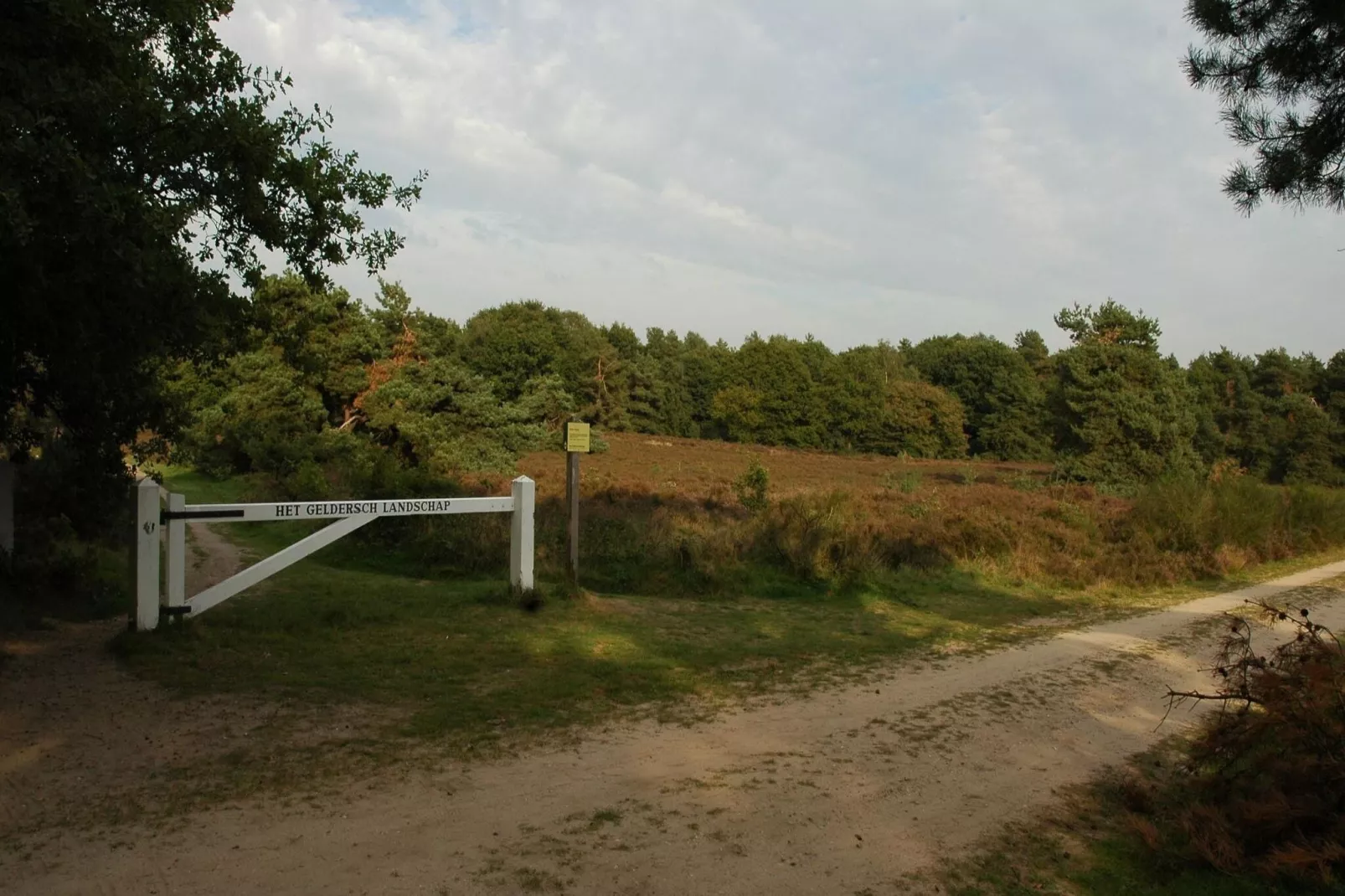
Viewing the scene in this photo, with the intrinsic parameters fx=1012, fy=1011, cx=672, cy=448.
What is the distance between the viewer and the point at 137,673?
7.76m

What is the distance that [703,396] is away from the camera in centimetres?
8650

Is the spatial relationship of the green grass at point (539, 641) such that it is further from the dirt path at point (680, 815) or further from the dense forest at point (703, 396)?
the dense forest at point (703, 396)

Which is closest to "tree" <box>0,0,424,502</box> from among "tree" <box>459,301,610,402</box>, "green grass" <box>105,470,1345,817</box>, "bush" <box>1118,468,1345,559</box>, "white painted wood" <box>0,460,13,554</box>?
"white painted wood" <box>0,460,13,554</box>

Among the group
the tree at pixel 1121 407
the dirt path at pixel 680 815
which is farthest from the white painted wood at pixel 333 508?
the tree at pixel 1121 407

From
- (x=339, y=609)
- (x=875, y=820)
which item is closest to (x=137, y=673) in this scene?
(x=339, y=609)

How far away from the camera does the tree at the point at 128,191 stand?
6.10m

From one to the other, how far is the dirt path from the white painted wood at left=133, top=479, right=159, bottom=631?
399 centimetres

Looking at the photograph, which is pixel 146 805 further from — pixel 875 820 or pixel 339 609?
pixel 339 609

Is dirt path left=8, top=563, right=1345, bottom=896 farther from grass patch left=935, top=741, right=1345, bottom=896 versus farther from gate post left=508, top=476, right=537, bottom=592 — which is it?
gate post left=508, top=476, right=537, bottom=592

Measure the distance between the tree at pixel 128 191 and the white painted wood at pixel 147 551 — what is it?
1.04 m

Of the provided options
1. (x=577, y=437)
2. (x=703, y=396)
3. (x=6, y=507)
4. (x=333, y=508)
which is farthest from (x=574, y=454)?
(x=703, y=396)

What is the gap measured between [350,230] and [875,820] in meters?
6.71

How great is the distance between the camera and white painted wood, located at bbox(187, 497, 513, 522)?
342 inches

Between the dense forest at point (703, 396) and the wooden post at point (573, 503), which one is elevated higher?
the dense forest at point (703, 396)
